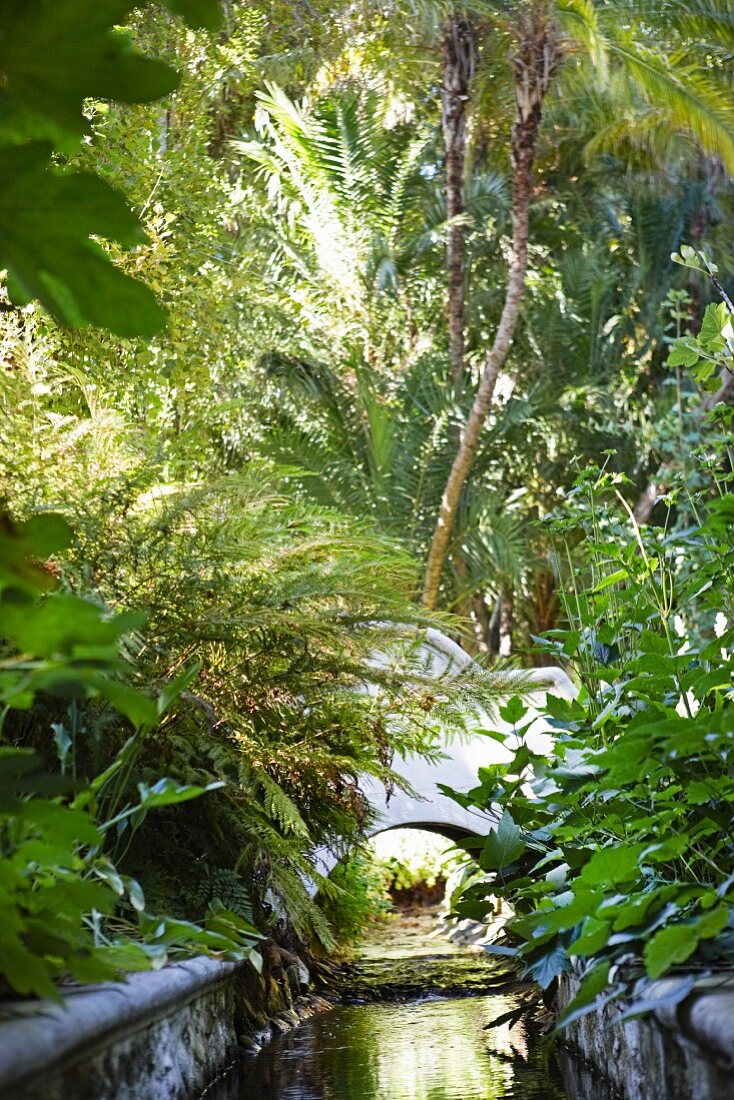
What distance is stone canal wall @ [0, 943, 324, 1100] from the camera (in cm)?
148

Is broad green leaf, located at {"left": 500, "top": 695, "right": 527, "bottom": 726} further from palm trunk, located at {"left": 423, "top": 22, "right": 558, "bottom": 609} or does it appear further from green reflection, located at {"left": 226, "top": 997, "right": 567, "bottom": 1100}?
palm trunk, located at {"left": 423, "top": 22, "right": 558, "bottom": 609}

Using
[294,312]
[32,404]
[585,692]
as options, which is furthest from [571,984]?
[294,312]

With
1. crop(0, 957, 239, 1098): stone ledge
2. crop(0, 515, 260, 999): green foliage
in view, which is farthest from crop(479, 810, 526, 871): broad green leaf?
crop(0, 957, 239, 1098): stone ledge

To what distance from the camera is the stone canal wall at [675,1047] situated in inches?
63.2

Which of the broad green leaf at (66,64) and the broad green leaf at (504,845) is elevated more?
the broad green leaf at (66,64)

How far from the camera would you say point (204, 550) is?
337 cm

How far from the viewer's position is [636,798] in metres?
2.71

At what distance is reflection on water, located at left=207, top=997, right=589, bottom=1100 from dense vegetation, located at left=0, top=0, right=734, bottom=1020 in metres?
0.31

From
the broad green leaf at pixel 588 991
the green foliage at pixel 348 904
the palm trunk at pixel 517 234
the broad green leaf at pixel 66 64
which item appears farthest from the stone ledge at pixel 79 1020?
the palm trunk at pixel 517 234

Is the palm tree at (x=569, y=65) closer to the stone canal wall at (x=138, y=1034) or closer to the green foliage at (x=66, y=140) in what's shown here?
the stone canal wall at (x=138, y=1034)

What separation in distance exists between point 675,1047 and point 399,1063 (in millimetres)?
1415

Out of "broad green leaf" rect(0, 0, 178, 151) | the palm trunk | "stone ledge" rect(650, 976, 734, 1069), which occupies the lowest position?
"stone ledge" rect(650, 976, 734, 1069)

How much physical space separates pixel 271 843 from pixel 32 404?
54.0 inches

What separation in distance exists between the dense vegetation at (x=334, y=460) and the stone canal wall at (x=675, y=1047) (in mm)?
103
